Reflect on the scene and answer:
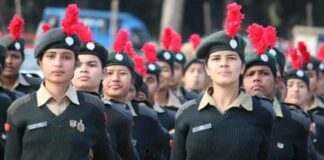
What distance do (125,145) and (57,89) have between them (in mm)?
1692

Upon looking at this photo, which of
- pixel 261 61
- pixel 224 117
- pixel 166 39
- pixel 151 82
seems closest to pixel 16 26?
pixel 151 82

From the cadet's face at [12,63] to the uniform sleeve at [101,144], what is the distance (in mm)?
3869

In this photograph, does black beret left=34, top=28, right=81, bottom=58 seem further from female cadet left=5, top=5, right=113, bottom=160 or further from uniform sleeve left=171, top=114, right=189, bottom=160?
uniform sleeve left=171, top=114, right=189, bottom=160

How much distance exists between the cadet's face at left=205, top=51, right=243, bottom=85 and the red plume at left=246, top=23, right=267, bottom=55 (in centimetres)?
104

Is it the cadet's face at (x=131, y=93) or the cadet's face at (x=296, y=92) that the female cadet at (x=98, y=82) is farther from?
the cadet's face at (x=296, y=92)

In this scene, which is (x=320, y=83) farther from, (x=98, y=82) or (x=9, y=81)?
(x=98, y=82)

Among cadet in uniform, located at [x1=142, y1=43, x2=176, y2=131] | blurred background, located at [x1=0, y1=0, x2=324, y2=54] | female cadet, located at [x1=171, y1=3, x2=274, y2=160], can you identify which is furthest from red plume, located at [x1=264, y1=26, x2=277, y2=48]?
blurred background, located at [x1=0, y1=0, x2=324, y2=54]

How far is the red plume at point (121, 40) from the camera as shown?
453 inches

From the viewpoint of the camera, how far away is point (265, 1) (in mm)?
42812

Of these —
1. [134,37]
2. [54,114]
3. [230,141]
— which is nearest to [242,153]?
[230,141]

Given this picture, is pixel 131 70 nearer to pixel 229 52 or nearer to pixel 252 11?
pixel 229 52

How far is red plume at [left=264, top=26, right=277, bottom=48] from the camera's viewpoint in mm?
10469

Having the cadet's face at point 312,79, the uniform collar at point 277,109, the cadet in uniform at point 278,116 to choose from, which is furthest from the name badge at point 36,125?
the cadet's face at point 312,79

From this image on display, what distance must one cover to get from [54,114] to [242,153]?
1.46m
